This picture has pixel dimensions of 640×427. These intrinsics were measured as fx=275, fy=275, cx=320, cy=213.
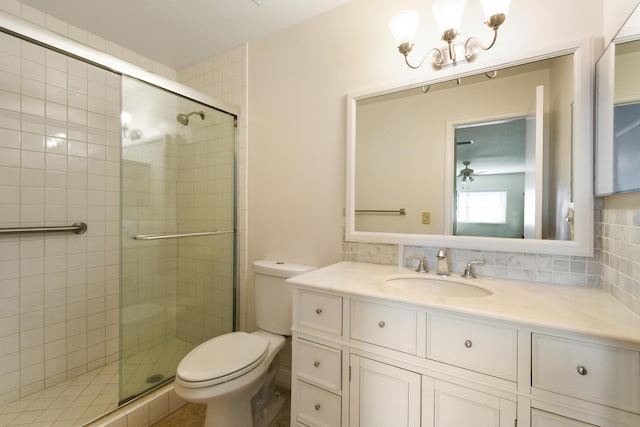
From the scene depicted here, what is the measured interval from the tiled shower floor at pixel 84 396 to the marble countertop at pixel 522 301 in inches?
44.3

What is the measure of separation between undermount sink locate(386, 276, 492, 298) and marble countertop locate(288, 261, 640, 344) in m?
0.02

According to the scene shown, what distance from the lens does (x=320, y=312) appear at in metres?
1.10

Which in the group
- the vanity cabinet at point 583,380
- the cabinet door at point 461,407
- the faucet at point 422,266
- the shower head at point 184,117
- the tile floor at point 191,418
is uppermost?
the shower head at point 184,117

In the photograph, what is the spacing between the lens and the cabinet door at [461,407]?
2.57 feet

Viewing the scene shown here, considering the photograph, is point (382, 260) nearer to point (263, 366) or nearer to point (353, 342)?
point (353, 342)

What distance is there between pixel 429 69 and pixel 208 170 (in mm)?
1465

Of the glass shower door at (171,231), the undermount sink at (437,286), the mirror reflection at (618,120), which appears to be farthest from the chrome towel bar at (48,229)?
the mirror reflection at (618,120)

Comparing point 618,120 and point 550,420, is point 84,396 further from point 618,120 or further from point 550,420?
point 618,120

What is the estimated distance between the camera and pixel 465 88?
1.25m

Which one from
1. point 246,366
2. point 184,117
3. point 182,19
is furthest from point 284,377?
point 182,19

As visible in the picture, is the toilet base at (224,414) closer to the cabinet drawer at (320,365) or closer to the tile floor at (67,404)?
the cabinet drawer at (320,365)

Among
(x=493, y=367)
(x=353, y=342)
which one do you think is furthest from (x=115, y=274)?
(x=493, y=367)

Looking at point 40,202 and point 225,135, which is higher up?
point 225,135

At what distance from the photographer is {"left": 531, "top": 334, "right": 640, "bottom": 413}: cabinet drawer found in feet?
2.15
